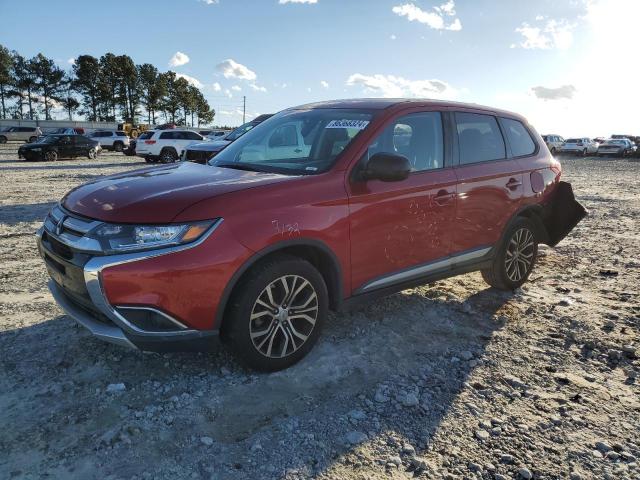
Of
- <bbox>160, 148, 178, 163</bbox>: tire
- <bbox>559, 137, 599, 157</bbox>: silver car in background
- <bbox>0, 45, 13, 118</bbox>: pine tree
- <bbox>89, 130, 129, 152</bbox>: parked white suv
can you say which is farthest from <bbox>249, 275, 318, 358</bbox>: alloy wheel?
<bbox>0, 45, 13, 118</bbox>: pine tree

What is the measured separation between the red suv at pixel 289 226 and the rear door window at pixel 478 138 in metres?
0.02

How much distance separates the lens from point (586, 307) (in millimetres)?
4754

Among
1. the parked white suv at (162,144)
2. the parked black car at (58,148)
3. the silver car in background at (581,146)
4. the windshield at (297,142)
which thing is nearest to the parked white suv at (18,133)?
the parked black car at (58,148)

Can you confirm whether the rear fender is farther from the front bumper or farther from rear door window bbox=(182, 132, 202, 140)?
rear door window bbox=(182, 132, 202, 140)

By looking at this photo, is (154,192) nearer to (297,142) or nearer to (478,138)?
(297,142)

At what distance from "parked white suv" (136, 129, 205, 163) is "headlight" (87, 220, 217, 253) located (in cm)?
2196

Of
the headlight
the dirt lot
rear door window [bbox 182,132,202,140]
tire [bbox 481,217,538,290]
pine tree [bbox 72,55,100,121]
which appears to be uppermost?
pine tree [bbox 72,55,100,121]

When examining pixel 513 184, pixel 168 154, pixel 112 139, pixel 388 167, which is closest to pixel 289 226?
pixel 388 167

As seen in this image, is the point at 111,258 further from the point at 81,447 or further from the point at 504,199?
the point at 504,199

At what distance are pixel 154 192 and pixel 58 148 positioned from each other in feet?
84.5

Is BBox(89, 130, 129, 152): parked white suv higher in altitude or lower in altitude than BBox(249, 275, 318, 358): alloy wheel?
higher

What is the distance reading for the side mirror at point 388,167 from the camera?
11.3ft

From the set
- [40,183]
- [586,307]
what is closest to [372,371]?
[586,307]

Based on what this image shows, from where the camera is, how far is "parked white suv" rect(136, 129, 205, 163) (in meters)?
23.9
